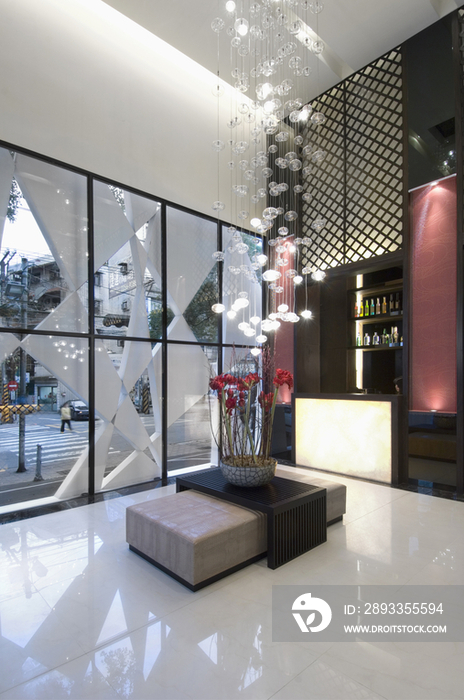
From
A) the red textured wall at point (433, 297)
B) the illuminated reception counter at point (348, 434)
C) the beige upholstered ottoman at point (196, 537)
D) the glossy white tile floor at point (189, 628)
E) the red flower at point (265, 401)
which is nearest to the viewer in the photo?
the glossy white tile floor at point (189, 628)

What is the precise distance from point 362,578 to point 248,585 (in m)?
0.72

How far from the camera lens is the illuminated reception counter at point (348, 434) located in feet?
15.9

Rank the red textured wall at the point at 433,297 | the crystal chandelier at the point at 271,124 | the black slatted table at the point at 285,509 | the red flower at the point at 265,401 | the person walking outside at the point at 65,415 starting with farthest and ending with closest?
the red textured wall at the point at 433,297 < the person walking outside at the point at 65,415 < the red flower at the point at 265,401 < the crystal chandelier at the point at 271,124 < the black slatted table at the point at 285,509

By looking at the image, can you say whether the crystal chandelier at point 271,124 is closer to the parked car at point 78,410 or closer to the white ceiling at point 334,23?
the white ceiling at point 334,23

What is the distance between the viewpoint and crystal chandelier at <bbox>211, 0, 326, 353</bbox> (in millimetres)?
3135

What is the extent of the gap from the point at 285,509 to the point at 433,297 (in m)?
3.38

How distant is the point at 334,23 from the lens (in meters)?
4.64

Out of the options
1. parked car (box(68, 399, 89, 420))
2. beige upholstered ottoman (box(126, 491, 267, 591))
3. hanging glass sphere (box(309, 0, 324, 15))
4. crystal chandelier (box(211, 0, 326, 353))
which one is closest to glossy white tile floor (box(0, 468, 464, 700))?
beige upholstered ottoman (box(126, 491, 267, 591))

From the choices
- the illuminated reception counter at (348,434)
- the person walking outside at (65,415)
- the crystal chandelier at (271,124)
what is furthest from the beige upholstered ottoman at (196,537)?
the illuminated reception counter at (348,434)

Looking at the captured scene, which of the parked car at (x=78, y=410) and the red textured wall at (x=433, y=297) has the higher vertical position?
the red textured wall at (x=433, y=297)

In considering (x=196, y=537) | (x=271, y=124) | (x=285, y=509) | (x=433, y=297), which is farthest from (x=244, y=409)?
(x=433, y=297)

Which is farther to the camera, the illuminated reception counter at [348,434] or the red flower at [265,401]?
the illuminated reception counter at [348,434]

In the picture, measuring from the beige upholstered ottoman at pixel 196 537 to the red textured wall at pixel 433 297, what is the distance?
3.07m

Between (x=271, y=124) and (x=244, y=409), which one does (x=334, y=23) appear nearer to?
(x=271, y=124)
